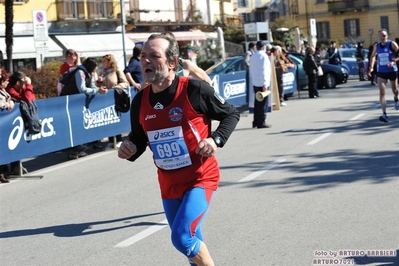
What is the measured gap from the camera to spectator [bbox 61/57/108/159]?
14.1 m

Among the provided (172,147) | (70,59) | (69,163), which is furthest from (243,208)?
(70,59)

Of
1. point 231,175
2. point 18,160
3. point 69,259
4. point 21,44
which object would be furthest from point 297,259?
point 21,44

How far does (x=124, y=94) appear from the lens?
596 inches

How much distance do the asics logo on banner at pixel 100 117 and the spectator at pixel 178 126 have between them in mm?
8820

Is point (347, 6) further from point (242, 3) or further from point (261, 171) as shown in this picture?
point (261, 171)

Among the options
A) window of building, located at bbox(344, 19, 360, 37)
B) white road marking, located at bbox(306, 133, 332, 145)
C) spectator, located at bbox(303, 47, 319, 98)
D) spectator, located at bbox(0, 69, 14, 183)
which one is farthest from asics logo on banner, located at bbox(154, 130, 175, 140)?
window of building, located at bbox(344, 19, 360, 37)

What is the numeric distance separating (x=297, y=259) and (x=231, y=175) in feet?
14.8

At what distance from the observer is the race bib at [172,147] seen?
205 inches

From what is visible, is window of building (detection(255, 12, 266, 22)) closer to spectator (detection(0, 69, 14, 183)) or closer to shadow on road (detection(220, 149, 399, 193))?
shadow on road (detection(220, 149, 399, 193))

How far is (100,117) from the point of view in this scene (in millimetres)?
14508

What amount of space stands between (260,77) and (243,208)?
8.12 meters

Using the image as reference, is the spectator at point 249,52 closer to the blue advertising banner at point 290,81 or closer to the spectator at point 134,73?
the blue advertising banner at point 290,81

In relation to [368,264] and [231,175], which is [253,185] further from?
[368,264]

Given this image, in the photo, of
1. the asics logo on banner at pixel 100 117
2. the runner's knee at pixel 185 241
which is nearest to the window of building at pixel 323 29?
the asics logo on banner at pixel 100 117
